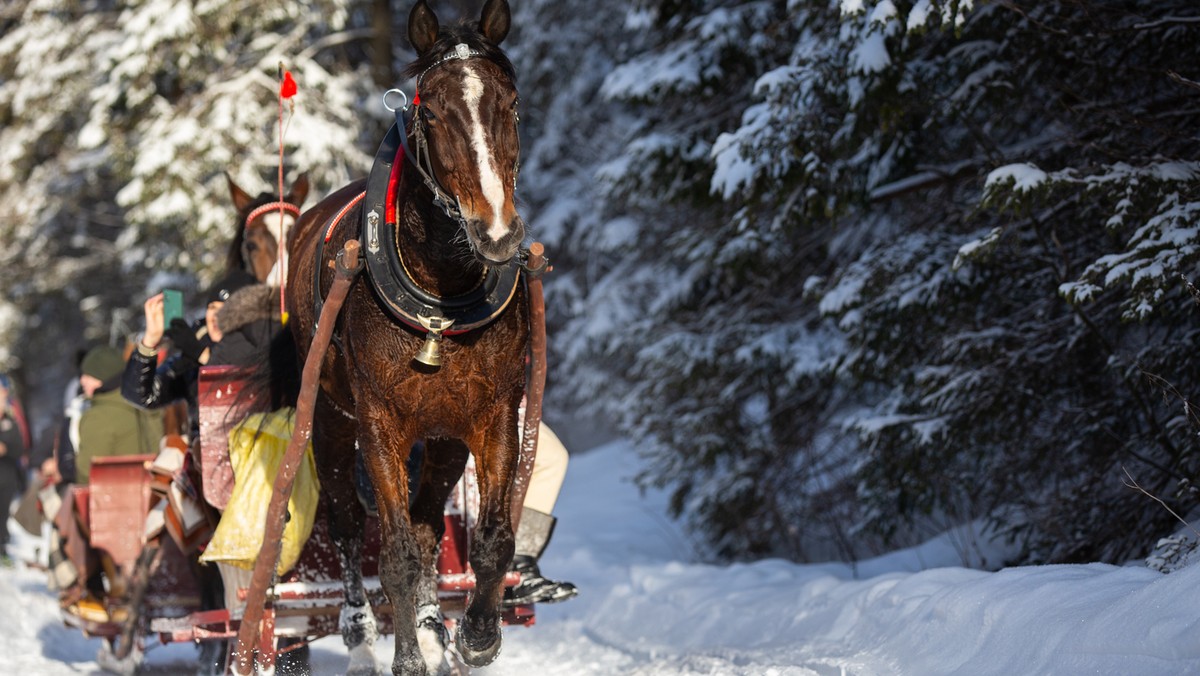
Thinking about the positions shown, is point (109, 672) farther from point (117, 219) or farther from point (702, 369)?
point (117, 219)

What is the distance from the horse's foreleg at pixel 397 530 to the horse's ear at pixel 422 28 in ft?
4.18

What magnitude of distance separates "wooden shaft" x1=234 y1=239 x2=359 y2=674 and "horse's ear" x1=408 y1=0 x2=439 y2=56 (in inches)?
28.2

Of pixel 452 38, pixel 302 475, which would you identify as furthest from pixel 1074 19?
pixel 302 475

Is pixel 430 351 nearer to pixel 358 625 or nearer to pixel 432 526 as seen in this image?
pixel 432 526

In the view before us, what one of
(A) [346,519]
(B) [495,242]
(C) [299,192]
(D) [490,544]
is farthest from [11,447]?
(B) [495,242]

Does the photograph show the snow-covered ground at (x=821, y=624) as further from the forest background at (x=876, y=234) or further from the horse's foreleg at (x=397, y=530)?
the horse's foreleg at (x=397, y=530)

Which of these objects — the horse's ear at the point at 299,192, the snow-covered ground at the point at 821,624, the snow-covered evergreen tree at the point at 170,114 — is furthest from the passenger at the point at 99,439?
the horse's ear at the point at 299,192

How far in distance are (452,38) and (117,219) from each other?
737 inches

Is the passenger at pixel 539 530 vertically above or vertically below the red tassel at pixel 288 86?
below

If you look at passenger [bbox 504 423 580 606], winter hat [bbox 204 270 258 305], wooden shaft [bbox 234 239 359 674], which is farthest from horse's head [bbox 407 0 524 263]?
winter hat [bbox 204 270 258 305]

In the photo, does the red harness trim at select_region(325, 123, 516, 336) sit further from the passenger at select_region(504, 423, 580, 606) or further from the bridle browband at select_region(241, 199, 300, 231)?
the bridle browband at select_region(241, 199, 300, 231)

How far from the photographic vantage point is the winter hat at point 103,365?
367 inches

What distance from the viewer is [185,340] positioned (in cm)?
661

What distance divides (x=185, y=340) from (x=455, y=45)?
132 inches
